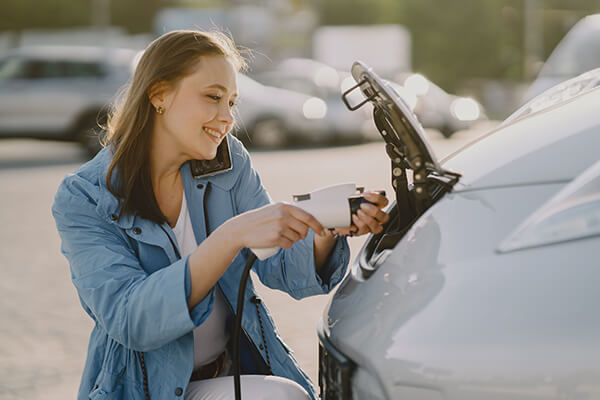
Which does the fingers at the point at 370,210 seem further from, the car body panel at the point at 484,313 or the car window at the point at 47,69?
the car window at the point at 47,69

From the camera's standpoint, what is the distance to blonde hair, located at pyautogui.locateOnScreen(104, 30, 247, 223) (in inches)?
90.6

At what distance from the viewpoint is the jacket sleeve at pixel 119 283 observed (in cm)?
201

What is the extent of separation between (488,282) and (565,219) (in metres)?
0.18

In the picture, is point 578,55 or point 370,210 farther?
point 578,55

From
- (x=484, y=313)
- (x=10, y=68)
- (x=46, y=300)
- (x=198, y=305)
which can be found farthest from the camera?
(x=10, y=68)

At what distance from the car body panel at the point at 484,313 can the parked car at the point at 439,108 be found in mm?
15623

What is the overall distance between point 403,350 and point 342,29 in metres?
27.1

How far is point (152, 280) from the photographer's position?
2.03 meters

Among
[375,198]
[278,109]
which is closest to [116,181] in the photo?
[375,198]

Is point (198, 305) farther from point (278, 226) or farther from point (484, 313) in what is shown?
point (484, 313)

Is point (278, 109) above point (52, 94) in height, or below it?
below

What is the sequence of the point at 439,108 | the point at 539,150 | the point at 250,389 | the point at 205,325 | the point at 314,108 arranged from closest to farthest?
the point at 539,150 → the point at 250,389 → the point at 205,325 → the point at 314,108 → the point at 439,108

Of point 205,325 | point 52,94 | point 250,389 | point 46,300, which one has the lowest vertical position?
point 46,300

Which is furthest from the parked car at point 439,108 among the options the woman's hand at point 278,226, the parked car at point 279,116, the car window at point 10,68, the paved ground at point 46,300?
the woman's hand at point 278,226
